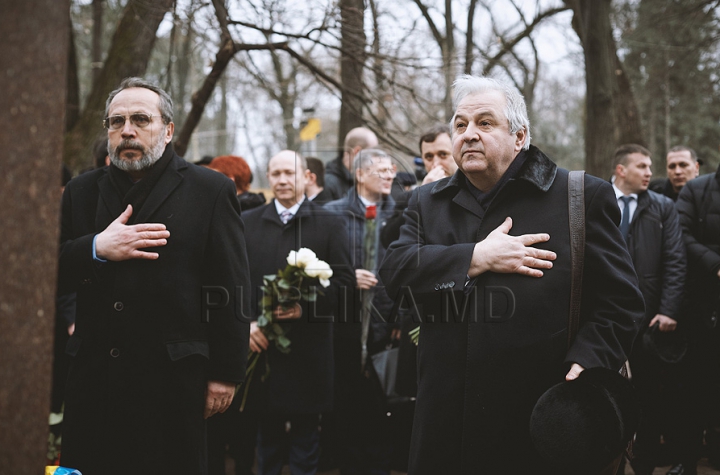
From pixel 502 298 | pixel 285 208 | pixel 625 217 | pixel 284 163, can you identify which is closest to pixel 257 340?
pixel 285 208

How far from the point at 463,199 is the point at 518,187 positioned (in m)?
0.27

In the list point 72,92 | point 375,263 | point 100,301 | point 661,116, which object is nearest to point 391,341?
point 375,263

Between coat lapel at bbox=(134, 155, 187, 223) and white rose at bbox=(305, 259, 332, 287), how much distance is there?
1408 millimetres

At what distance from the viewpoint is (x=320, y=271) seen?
16.2 ft

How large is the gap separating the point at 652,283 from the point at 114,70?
6006mm

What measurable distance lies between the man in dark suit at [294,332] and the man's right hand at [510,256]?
7.53 ft

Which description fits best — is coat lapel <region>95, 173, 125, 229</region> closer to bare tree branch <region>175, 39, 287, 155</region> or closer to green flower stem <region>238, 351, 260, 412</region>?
green flower stem <region>238, 351, 260, 412</region>

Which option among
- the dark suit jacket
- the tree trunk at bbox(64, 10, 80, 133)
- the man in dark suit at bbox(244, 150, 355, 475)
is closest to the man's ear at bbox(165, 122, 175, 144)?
the dark suit jacket

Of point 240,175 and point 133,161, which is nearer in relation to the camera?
point 133,161

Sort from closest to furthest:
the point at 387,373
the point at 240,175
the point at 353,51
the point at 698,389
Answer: the point at 387,373 < the point at 698,389 < the point at 240,175 < the point at 353,51

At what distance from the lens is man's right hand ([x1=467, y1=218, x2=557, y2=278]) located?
3.01 m

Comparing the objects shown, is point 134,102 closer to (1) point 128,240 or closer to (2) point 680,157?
(1) point 128,240

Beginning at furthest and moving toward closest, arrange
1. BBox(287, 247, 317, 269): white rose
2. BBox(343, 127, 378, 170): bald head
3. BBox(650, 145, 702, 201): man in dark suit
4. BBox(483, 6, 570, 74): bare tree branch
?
BBox(483, 6, 570, 74): bare tree branch < BBox(650, 145, 702, 201): man in dark suit < BBox(343, 127, 378, 170): bald head < BBox(287, 247, 317, 269): white rose

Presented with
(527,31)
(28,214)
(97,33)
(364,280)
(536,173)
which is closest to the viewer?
(28,214)
